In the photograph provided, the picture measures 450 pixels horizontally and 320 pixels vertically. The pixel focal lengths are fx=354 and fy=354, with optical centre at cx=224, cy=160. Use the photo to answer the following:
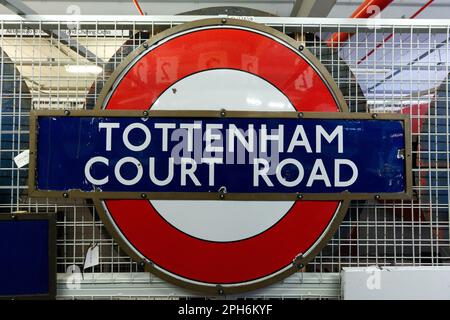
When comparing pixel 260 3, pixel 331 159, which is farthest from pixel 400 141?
pixel 260 3

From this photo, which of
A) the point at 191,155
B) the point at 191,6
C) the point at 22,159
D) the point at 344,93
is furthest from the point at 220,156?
the point at 191,6

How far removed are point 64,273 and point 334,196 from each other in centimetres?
79

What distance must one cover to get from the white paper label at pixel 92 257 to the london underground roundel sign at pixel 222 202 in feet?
0.35

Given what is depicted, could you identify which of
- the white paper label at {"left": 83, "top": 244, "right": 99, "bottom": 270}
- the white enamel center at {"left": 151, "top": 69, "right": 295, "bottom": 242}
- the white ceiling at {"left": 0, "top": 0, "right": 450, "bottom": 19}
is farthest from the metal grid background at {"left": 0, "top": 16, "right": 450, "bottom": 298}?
the white ceiling at {"left": 0, "top": 0, "right": 450, "bottom": 19}

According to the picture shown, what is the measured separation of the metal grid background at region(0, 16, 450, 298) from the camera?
1021 mm

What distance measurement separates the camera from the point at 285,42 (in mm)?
996

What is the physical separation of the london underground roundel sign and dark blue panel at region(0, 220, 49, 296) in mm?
199

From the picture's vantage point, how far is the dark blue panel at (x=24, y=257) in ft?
3.17

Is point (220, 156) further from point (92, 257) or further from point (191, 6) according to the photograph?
point (191, 6)

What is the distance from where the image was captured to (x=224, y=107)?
0.97 metres

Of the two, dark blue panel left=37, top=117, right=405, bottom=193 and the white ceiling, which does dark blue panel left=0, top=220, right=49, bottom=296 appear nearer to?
dark blue panel left=37, top=117, right=405, bottom=193

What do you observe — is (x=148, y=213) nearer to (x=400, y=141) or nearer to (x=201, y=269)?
(x=201, y=269)

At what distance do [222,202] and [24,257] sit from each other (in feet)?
1.84

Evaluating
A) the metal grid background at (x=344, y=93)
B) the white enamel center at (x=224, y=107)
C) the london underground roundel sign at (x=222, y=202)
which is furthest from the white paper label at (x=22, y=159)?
the white enamel center at (x=224, y=107)
